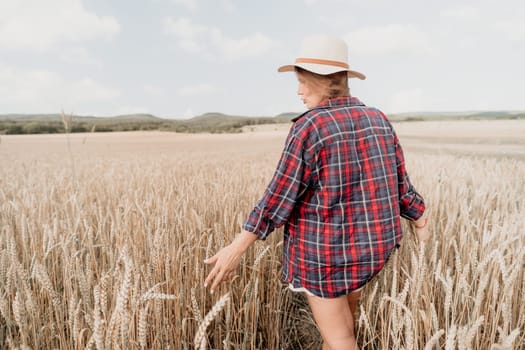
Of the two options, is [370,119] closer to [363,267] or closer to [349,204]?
[349,204]

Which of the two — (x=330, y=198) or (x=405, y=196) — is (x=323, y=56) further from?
(x=405, y=196)

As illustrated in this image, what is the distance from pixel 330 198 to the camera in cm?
112

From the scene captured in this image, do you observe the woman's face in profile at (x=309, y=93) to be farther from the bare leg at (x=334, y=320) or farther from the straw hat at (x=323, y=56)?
the bare leg at (x=334, y=320)

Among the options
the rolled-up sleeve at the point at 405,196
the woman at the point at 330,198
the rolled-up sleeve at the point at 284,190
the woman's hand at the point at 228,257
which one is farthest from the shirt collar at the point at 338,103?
the woman's hand at the point at 228,257

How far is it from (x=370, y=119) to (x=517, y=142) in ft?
34.8

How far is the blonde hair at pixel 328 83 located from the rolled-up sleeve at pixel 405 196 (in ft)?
1.11

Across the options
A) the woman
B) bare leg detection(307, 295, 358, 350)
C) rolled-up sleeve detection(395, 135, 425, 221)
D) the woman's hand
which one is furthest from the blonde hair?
bare leg detection(307, 295, 358, 350)

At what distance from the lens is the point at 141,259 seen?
1736mm

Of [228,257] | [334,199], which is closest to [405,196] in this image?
[334,199]

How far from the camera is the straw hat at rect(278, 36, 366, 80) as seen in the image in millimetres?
1140

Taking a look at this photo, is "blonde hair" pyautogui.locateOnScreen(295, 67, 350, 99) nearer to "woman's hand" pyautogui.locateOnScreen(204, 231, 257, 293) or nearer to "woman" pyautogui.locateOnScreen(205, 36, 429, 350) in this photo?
"woman" pyautogui.locateOnScreen(205, 36, 429, 350)

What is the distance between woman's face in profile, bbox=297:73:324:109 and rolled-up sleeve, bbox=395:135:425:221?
1.25ft

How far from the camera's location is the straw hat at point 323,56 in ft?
3.74

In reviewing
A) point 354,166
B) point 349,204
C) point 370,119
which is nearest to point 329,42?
point 370,119
